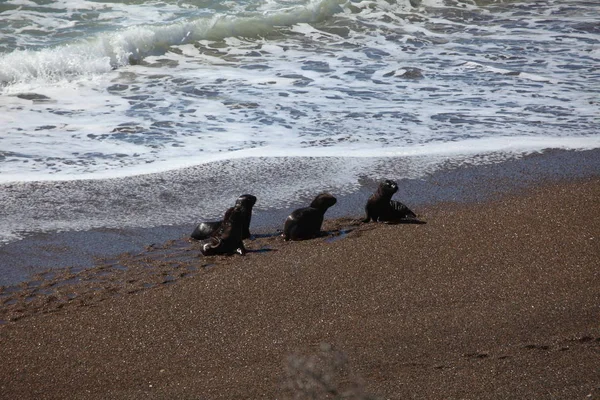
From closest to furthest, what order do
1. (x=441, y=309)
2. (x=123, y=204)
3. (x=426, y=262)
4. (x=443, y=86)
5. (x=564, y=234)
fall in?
1. (x=441, y=309)
2. (x=426, y=262)
3. (x=564, y=234)
4. (x=123, y=204)
5. (x=443, y=86)

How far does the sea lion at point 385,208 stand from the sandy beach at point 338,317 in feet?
0.52

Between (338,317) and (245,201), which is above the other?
(245,201)

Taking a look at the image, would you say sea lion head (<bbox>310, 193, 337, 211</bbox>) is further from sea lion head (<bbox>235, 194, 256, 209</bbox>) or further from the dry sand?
sea lion head (<bbox>235, 194, 256, 209</bbox>)

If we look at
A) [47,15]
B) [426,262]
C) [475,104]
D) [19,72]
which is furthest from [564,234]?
[47,15]

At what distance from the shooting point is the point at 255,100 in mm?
10625

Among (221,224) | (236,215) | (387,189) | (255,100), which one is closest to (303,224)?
(236,215)

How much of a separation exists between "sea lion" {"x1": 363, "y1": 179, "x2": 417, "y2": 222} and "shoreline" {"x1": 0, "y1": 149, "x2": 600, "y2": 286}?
1.20ft

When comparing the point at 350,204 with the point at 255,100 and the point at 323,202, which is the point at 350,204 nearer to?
the point at 323,202

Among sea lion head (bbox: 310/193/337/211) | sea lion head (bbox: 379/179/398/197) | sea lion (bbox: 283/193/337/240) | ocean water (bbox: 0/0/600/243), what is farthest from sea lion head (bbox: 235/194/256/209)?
sea lion head (bbox: 379/179/398/197)

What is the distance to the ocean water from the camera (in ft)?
25.6

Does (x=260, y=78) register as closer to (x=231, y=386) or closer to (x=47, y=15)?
(x=47, y=15)

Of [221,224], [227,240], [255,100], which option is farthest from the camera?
[255,100]

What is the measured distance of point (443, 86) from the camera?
11.2 metres

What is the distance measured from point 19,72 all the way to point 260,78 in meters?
3.41
